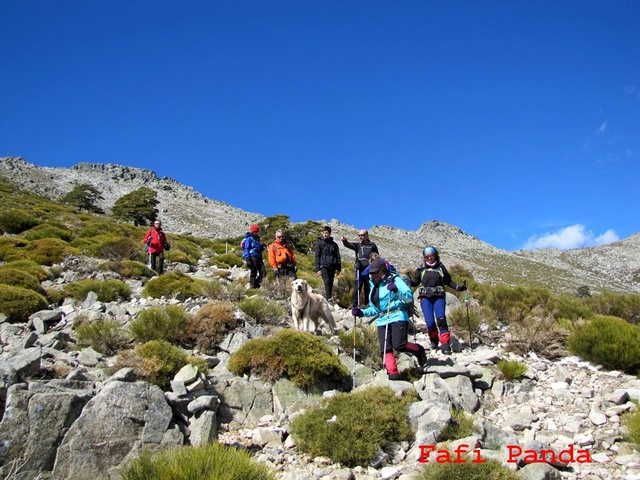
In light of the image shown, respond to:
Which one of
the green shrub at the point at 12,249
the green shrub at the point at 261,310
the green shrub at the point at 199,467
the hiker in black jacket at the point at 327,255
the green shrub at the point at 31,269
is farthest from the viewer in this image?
the green shrub at the point at 12,249

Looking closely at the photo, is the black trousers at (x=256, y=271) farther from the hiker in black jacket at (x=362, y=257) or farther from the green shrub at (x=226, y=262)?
the green shrub at (x=226, y=262)

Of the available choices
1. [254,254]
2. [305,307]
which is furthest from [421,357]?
[254,254]

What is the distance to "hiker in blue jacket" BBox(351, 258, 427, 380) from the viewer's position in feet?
22.2

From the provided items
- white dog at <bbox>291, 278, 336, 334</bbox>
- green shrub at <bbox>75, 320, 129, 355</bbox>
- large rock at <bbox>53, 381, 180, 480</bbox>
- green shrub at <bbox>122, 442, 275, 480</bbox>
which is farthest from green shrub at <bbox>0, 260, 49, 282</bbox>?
green shrub at <bbox>122, 442, 275, 480</bbox>

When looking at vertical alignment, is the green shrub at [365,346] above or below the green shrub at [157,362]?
above

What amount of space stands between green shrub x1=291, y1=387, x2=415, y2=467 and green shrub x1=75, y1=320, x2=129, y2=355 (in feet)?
13.1

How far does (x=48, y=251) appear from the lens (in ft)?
51.6

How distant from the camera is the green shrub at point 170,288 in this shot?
38.1ft

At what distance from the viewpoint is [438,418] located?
5.34 m

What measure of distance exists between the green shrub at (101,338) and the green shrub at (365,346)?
4053 mm

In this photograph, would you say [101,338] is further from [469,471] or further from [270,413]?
[469,471]

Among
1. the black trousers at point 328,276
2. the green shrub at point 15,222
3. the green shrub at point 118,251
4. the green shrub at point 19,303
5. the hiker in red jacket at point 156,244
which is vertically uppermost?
the green shrub at point 15,222

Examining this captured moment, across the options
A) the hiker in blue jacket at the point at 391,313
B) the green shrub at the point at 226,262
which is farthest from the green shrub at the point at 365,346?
the green shrub at the point at 226,262

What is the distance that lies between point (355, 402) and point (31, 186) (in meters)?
83.9
